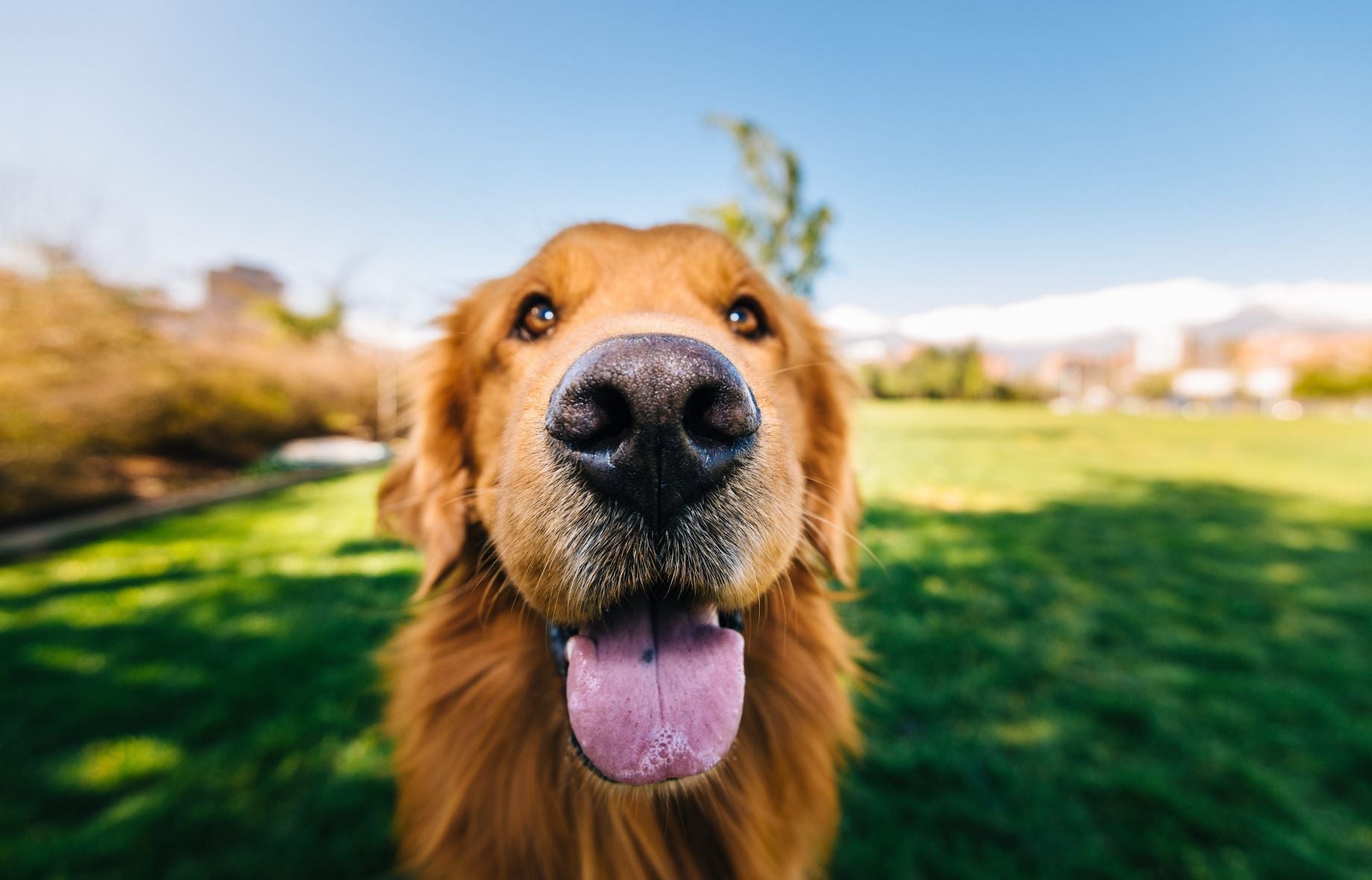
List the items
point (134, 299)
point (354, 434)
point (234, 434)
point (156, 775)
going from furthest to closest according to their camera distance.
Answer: point (354, 434) → point (234, 434) → point (134, 299) → point (156, 775)

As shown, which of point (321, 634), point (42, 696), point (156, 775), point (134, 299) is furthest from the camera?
point (134, 299)

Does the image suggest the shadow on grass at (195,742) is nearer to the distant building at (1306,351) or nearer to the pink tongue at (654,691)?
the pink tongue at (654,691)

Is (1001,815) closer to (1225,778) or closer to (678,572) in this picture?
(1225,778)

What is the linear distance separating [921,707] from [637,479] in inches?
117

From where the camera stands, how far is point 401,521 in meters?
2.44

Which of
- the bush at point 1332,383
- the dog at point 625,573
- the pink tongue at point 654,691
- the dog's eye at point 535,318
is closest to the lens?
the dog at point 625,573

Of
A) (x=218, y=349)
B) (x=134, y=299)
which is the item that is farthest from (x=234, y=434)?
(x=134, y=299)

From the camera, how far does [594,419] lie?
115cm

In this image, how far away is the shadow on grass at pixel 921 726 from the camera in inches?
92.0

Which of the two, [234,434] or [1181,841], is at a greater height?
[234,434]

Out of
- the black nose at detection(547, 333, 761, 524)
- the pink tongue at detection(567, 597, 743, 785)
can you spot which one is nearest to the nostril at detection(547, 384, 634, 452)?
the black nose at detection(547, 333, 761, 524)

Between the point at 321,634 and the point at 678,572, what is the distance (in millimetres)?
3992

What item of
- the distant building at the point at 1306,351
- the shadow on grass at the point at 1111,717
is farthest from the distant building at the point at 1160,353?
the shadow on grass at the point at 1111,717

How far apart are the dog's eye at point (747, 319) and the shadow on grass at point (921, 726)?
217 cm
